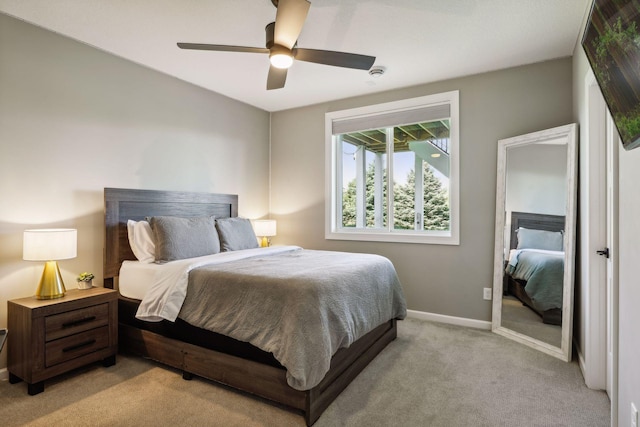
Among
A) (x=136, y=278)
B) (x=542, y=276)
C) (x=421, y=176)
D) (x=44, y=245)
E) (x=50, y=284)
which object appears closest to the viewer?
(x=44, y=245)

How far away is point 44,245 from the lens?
2342mm

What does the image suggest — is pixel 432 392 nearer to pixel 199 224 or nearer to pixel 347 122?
pixel 199 224

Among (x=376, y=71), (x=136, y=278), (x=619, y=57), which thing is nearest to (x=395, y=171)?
(x=376, y=71)

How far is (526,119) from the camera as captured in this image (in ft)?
11.0

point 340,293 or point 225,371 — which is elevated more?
point 340,293

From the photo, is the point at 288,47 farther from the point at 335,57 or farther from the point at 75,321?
the point at 75,321

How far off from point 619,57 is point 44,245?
10.2ft

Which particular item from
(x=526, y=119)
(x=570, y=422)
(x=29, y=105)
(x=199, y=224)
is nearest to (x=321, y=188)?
(x=199, y=224)

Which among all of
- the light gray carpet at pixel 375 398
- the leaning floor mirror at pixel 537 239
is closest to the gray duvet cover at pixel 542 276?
the leaning floor mirror at pixel 537 239

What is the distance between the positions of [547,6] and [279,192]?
11.4ft

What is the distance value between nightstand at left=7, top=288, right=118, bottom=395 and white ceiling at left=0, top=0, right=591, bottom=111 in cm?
202

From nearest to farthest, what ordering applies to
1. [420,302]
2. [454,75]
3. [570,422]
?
[570,422], [454,75], [420,302]

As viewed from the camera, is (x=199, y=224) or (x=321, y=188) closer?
(x=199, y=224)

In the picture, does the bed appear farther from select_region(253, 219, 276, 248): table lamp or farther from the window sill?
select_region(253, 219, 276, 248): table lamp
